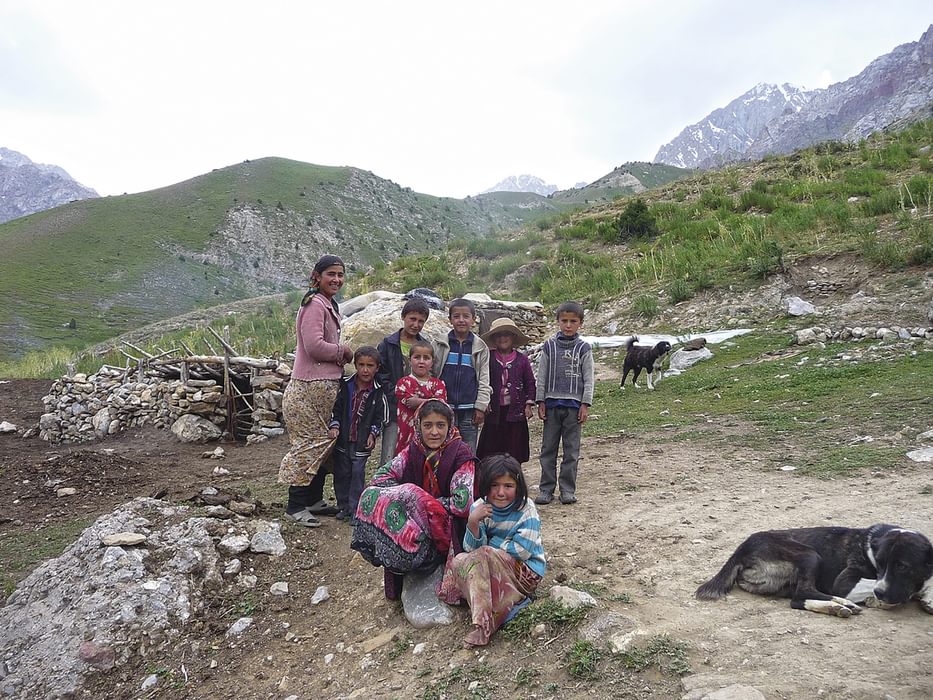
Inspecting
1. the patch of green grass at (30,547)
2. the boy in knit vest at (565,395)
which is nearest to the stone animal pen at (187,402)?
the patch of green grass at (30,547)

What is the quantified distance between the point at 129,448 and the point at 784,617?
9.61 m

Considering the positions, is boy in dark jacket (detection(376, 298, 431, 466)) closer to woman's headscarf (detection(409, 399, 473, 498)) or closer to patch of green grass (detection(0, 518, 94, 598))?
woman's headscarf (detection(409, 399, 473, 498))

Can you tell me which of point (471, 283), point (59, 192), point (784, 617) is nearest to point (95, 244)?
point (471, 283)

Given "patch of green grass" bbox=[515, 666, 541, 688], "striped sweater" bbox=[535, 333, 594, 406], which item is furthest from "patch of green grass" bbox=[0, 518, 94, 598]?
"striped sweater" bbox=[535, 333, 594, 406]

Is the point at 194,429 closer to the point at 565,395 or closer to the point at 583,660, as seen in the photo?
the point at 565,395

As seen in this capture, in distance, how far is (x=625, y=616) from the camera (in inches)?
92.4

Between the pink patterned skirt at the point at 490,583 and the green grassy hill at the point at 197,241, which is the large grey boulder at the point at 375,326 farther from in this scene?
the green grassy hill at the point at 197,241

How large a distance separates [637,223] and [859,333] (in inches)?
369

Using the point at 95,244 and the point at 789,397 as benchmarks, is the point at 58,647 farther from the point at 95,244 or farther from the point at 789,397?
the point at 95,244

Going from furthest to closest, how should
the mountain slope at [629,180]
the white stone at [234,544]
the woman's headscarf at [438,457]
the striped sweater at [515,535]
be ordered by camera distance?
the mountain slope at [629,180] → the white stone at [234,544] → the woman's headscarf at [438,457] → the striped sweater at [515,535]

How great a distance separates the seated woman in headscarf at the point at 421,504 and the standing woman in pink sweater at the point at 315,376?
138 cm

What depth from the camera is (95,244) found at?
151ft

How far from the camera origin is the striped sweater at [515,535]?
2.58m

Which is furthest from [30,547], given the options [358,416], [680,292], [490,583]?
[680,292]
